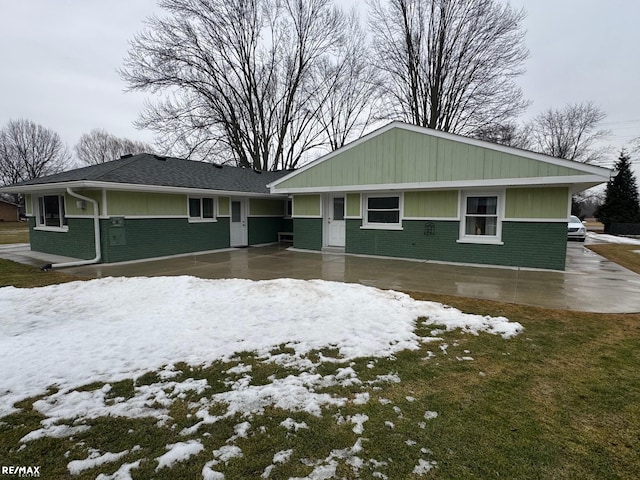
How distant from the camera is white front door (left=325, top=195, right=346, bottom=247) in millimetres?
12555

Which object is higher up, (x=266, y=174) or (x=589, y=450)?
(x=266, y=174)

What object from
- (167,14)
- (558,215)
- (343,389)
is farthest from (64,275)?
(167,14)

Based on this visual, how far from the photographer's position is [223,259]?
11016mm

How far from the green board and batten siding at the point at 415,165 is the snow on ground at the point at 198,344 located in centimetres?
516

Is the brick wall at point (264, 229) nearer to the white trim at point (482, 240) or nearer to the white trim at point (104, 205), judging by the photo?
the white trim at point (104, 205)

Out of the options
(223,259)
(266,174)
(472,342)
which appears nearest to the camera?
(472,342)

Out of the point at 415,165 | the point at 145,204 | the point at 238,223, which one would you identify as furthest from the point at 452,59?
the point at 145,204

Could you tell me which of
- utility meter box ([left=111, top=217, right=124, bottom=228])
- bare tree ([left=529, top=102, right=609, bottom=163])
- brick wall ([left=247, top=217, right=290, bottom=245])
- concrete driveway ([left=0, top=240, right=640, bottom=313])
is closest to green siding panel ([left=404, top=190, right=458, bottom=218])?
concrete driveway ([left=0, top=240, right=640, bottom=313])

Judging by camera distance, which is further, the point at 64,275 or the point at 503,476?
the point at 64,275

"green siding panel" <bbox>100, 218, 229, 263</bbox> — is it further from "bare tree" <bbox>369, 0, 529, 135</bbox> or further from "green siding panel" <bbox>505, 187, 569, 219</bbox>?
"bare tree" <bbox>369, 0, 529, 135</bbox>

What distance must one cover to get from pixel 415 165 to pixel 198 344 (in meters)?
8.44

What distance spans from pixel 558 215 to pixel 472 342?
21.8 feet

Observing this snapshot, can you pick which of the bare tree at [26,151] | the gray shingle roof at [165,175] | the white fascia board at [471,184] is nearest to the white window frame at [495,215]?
the white fascia board at [471,184]

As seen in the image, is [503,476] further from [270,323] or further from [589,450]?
[270,323]
